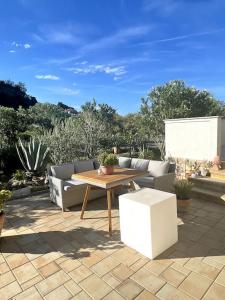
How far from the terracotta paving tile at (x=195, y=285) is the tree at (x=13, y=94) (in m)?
22.9

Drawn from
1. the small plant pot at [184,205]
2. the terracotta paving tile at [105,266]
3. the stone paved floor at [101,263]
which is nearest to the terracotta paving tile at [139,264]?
the stone paved floor at [101,263]

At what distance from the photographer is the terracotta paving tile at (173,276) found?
7.54 ft

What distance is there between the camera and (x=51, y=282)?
94.0 inches

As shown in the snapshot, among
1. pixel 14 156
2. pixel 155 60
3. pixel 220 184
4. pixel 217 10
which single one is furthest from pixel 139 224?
pixel 155 60

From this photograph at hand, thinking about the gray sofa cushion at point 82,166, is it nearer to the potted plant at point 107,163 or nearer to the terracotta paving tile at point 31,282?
the potted plant at point 107,163

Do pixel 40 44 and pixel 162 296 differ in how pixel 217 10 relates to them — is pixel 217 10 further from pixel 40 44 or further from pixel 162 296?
pixel 162 296

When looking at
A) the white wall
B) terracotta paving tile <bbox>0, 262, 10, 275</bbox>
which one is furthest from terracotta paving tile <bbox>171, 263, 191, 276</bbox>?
the white wall

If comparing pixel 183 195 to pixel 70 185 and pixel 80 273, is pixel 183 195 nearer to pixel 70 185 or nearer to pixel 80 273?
pixel 70 185

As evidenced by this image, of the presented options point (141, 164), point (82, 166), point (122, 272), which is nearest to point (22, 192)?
point (82, 166)

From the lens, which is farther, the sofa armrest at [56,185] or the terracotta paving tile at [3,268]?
the sofa armrest at [56,185]

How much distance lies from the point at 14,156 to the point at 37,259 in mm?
5189

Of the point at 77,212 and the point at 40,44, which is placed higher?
the point at 40,44

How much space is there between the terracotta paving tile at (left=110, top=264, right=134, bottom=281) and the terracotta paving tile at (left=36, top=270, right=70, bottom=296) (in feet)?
1.80

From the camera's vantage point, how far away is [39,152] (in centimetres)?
652
